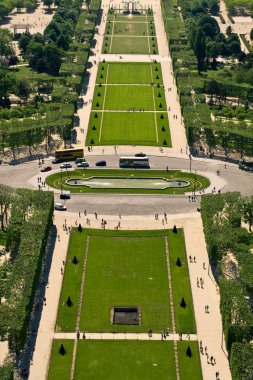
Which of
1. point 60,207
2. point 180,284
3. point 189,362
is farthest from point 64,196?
point 189,362

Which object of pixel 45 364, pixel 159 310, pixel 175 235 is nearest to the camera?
pixel 45 364

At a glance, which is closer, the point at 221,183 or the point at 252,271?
the point at 252,271

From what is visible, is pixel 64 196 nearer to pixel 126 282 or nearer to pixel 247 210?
pixel 126 282

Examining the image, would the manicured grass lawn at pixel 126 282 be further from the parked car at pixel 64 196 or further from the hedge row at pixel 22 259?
the parked car at pixel 64 196

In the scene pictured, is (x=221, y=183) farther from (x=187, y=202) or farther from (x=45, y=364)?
(x=45, y=364)

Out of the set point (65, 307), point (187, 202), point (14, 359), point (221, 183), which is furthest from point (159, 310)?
point (221, 183)

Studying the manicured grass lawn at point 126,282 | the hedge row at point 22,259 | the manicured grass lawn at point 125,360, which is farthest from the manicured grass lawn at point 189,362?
the hedge row at point 22,259
